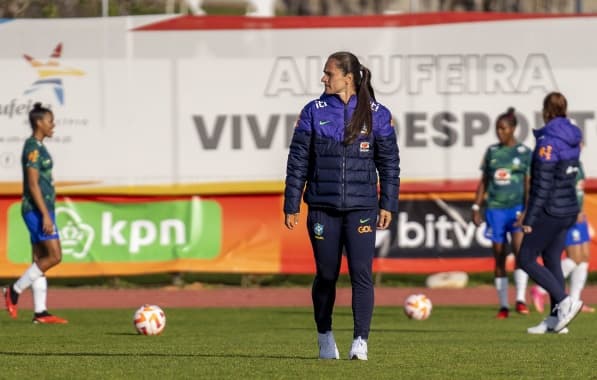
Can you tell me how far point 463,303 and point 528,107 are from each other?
11.9 feet

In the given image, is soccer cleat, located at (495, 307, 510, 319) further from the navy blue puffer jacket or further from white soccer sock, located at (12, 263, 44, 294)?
white soccer sock, located at (12, 263, 44, 294)

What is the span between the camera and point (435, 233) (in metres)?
22.1

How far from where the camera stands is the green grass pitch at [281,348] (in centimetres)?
1006

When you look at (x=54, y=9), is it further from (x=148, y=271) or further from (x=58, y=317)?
(x=58, y=317)

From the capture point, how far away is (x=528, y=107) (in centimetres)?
2223

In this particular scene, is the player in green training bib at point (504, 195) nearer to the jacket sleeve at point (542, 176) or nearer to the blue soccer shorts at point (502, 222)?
the blue soccer shorts at point (502, 222)

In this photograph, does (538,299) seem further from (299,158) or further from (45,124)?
(299,158)

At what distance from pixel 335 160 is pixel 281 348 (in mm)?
2557

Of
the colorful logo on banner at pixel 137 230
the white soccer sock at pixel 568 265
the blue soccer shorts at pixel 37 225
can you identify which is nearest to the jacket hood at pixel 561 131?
the white soccer sock at pixel 568 265

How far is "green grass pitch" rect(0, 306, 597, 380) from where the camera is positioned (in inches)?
396

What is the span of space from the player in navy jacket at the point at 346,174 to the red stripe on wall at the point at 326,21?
11744 mm

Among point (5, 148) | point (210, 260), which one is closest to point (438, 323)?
point (210, 260)

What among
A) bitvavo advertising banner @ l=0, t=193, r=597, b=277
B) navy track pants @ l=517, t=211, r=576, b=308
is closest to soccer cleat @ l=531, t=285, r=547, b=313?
navy track pants @ l=517, t=211, r=576, b=308

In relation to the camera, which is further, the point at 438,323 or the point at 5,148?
the point at 5,148
